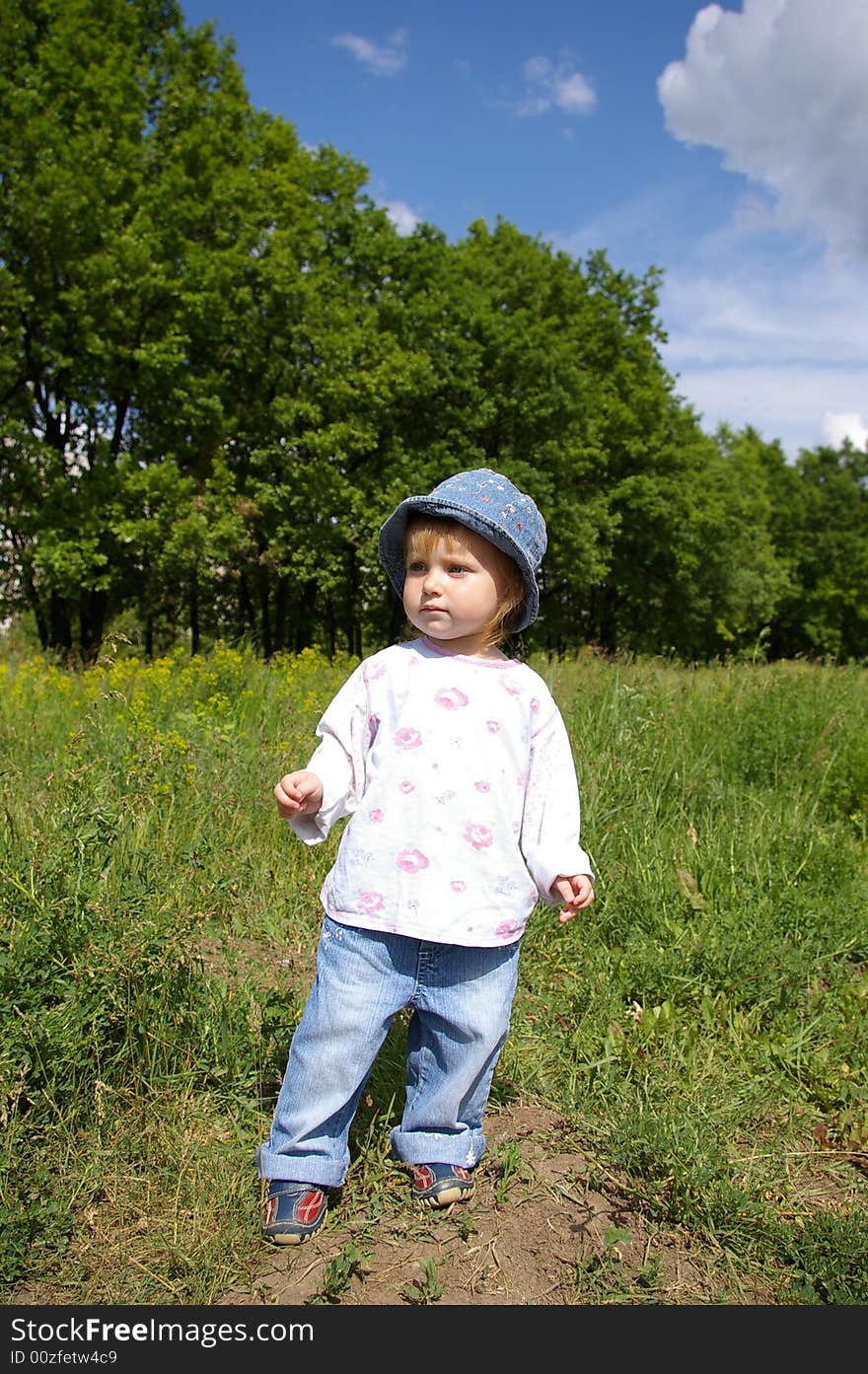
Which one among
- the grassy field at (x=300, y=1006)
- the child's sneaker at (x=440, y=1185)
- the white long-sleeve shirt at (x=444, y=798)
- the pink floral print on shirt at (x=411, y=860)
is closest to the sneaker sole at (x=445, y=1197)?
the child's sneaker at (x=440, y=1185)

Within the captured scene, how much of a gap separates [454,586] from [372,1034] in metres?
1.06

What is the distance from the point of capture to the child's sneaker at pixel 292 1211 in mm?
2145

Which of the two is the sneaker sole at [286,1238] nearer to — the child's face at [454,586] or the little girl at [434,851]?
the little girl at [434,851]

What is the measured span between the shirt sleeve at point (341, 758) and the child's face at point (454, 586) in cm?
22

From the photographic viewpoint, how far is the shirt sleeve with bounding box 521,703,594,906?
7.39 ft

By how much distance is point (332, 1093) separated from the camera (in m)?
2.18

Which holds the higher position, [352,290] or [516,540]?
[352,290]

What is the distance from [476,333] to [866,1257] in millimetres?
21598

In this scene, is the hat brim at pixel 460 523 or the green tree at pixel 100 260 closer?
the hat brim at pixel 460 523

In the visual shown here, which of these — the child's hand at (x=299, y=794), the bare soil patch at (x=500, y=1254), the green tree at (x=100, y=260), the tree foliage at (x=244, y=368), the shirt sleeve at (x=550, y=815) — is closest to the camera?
the bare soil patch at (x=500, y=1254)

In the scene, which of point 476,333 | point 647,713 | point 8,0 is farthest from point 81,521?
point 647,713

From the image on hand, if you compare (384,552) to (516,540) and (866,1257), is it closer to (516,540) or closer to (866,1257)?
(516,540)

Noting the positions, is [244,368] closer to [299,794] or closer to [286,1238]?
[299,794]

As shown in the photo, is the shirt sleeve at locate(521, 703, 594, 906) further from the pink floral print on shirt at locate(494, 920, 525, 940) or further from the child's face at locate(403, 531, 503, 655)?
the child's face at locate(403, 531, 503, 655)
